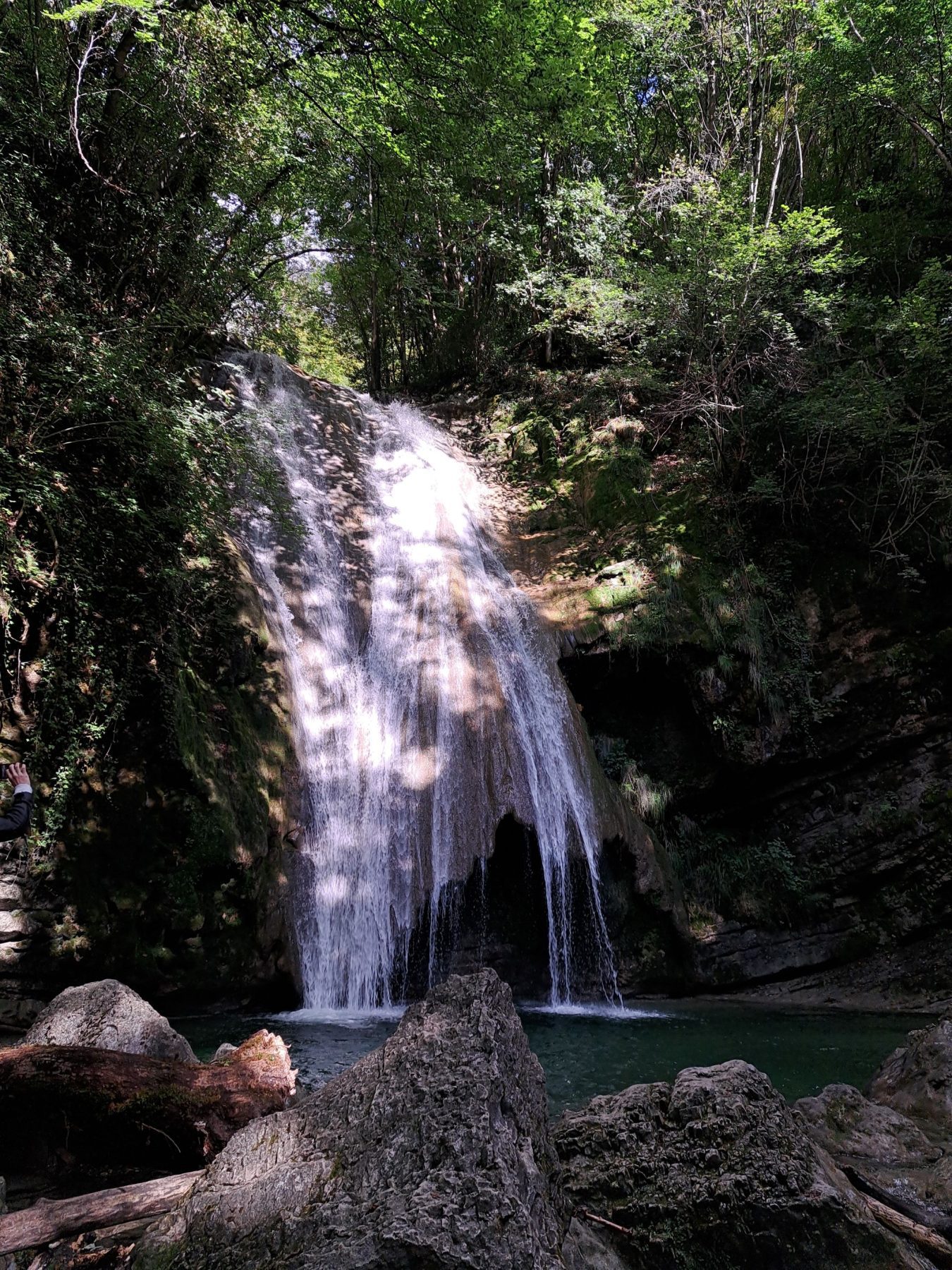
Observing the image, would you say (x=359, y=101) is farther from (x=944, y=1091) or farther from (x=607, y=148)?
(x=944, y=1091)

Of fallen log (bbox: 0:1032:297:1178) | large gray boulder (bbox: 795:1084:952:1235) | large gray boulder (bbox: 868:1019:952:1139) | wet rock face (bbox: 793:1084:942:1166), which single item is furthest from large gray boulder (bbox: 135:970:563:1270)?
large gray boulder (bbox: 868:1019:952:1139)

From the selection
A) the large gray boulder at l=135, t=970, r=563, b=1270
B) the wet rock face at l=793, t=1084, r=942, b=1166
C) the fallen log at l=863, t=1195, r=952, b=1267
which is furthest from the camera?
the wet rock face at l=793, t=1084, r=942, b=1166

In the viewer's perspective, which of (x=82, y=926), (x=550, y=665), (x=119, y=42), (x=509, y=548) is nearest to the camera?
(x=82, y=926)

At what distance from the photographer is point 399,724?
8.60m

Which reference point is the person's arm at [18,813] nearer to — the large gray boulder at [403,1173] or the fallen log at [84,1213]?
the fallen log at [84,1213]

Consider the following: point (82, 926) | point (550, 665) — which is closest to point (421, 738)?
point (550, 665)

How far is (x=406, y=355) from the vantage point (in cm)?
2042

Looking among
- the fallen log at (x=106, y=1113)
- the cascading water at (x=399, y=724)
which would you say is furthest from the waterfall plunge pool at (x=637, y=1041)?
the fallen log at (x=106, y=1113)

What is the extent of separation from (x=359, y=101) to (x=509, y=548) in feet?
22.5

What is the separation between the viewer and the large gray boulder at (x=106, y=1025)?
11.6 feet

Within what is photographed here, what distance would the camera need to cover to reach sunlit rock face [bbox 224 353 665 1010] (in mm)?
Result: 7195

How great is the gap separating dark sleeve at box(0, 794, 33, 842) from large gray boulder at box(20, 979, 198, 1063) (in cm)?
91

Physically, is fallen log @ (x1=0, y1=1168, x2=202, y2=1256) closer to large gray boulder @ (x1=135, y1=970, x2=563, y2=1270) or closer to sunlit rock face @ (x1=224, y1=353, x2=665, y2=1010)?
large gray boulder @ (x1=135, y1=970, x2=563, y2=1270)

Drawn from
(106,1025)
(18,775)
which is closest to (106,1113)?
(106,1025)
